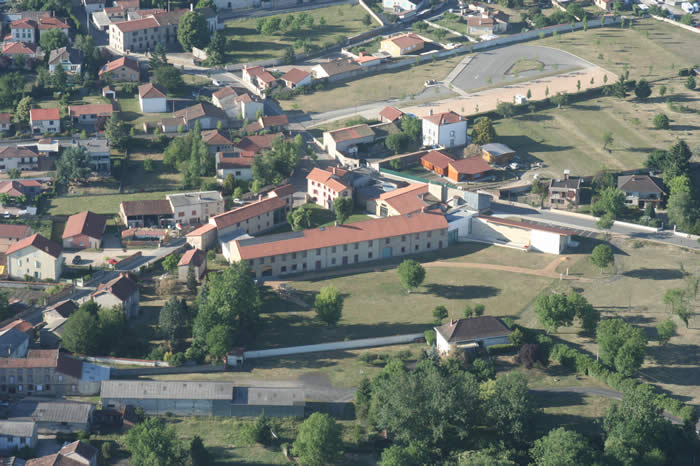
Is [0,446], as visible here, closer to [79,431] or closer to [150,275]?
[79,431]

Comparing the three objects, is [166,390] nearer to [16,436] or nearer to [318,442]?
[16,436]

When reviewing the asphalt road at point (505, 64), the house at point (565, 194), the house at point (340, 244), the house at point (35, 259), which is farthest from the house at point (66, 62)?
the house at point (565, 194)

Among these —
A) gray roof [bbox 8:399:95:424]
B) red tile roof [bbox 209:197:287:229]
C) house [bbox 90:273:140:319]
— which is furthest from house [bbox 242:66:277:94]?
gray roof [bbox 8:399:95:424]

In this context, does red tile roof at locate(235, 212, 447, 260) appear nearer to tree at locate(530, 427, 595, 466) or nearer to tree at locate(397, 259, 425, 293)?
tree at locate(397, 259, 425, 293)

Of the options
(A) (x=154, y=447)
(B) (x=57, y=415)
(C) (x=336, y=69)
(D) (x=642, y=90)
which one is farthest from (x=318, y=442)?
(D) (x=642, y=90)

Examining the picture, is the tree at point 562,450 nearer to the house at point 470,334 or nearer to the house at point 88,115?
the house at point 470,334
